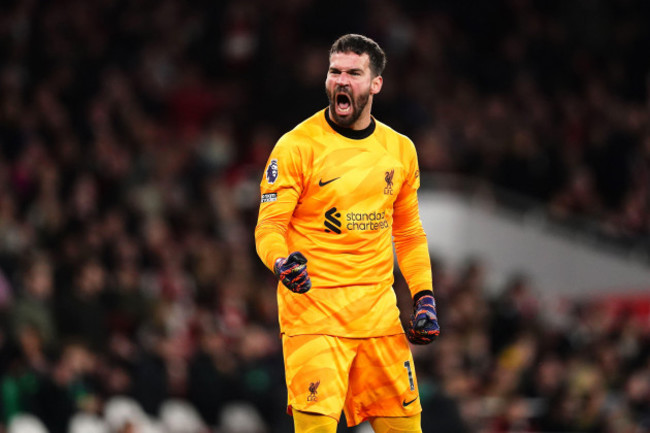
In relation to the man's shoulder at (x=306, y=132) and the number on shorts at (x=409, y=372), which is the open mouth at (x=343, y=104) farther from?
the number on shorts at (x=409, y=372)

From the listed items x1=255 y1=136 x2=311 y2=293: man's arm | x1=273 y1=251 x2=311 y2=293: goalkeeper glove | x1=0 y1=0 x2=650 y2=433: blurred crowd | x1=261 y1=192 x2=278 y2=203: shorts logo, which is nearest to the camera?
x1=273 y1=251 x2=311 y2=293: goalkeeper glove

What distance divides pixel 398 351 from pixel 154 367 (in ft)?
20.0

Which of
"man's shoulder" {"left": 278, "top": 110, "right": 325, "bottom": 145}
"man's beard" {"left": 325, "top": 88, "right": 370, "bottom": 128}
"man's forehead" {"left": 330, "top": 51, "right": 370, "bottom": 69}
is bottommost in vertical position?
"man's shoulder" {"left": 278, "top": 110, "right": 325, "bottom": 145}

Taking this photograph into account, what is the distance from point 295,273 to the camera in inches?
227

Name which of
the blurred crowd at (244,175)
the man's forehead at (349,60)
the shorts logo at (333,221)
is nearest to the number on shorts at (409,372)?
the shorts logo at (333,221)

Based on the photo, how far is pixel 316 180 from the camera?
6340 millimetres

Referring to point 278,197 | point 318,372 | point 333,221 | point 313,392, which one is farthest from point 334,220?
point 313,392

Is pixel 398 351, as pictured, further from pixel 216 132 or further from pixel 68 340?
pixel 216 132

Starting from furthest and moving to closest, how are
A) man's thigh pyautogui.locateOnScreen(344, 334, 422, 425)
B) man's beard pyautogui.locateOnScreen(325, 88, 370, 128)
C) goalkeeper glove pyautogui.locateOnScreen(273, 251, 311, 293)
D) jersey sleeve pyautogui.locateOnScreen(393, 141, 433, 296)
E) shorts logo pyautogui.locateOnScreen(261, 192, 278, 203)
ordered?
1. jersey sleeve pyautogui.locateOnScreen(393, 141, 433, 296)
2. man's thigh pyautogui.locateOnScreen(344, 334, 422, 425)
3. man's beard pyautogui.locateOnScreen(325, 88, 370, 128)
4. shorts logo pyautogui.locateOnScreen(261, 192, 278, 203)
5. goalkeeper glove pyautogui.locateOnScreen(273, 251, 311, 293)

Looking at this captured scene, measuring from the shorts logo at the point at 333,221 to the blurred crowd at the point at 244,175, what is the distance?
569cm

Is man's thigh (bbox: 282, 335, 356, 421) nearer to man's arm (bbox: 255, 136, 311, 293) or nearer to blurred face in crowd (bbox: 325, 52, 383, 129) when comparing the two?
man's arm (bbox: 255, 136, 311, 293)

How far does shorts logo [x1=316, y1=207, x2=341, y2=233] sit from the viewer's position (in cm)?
638

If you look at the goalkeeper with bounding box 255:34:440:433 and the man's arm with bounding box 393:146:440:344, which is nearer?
the goalkeeper with bounding box 255:34:440:433

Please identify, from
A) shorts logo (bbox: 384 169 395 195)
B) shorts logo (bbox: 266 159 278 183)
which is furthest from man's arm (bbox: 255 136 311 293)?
shorts logo (bbox: 384 169 395 195)
